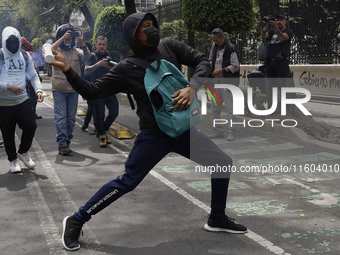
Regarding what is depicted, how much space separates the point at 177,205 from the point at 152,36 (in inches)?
80.1

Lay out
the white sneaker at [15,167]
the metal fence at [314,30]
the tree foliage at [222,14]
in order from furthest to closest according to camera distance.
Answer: the metal fence at [314,30]
the tree foliage at [222,14]
the white sneaker at [15,167]

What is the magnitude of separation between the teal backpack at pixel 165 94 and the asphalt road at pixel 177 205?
105 centimetres

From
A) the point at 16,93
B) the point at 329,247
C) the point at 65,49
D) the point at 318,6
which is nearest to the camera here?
the point at 329,247

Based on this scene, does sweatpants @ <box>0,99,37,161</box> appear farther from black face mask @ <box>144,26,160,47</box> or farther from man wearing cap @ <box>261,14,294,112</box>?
man wearing cap @ <box>261,14,294,112</box>

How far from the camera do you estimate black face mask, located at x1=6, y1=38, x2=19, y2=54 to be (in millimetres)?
5949

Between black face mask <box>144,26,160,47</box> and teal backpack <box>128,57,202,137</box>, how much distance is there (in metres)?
0.16

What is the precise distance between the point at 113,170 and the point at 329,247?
138 inches

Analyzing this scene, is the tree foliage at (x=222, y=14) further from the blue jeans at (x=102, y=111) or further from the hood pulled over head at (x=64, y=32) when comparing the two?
the hood pulled over head at (x=64, y=32)

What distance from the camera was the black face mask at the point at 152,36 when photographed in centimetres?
340

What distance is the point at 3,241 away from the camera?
3768 mm

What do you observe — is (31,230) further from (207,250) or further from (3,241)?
(207,250)

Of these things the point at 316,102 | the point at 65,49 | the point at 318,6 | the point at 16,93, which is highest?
the point at 318,6

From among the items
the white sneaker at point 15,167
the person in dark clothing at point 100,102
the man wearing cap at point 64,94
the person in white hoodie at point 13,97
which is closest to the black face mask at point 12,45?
the person in white hoodie at point 13,97

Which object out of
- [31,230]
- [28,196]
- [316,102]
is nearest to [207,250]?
[31,230]
